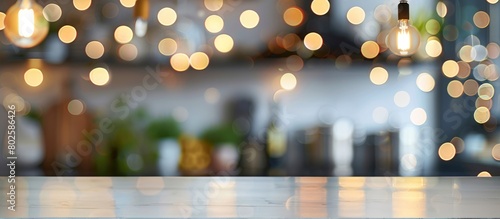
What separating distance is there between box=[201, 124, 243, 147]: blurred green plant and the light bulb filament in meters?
1.00

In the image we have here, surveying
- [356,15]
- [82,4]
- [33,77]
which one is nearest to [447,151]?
[356,15]

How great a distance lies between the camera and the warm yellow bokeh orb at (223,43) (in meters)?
2.63

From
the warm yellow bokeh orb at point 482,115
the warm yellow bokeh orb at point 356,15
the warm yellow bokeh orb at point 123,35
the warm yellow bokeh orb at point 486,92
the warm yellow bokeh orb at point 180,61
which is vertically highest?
the warm yellow bokeh orb at point 356,15

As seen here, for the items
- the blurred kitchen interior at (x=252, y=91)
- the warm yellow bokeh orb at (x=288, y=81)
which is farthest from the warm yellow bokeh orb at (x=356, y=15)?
Result: the warm yellow bokeh orb at (x=288, y=81)

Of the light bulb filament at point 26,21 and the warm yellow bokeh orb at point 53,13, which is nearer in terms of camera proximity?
the light bulb filament at point 26,21

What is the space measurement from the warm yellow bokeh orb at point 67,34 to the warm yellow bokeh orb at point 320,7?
2.97 feet

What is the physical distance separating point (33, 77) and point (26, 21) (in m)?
0.91

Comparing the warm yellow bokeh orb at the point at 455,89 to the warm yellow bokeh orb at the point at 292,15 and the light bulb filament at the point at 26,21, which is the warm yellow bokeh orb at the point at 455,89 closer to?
the warm yellow bokeh orb at the point at 292,15

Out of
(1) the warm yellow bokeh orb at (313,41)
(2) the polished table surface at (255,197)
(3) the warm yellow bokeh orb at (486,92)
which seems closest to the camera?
(2) the polished table surface at (255,197)

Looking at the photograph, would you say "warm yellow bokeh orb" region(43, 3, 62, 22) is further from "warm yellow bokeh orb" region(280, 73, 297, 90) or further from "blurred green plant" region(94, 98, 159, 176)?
"warm yellow bokeh orb" region(280, 73, 297, 90)

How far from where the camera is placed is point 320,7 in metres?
2.65

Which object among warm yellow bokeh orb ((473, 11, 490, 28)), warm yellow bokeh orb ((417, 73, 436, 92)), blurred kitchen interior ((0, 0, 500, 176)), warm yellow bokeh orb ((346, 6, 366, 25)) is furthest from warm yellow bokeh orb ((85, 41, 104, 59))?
warm yellow bokeh orb ((473, 11, 490, 28))

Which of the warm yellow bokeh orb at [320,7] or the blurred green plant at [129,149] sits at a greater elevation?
the warm yellow bokeh orb at [320,7]

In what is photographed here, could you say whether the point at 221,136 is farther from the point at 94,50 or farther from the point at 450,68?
the point at 450,68
